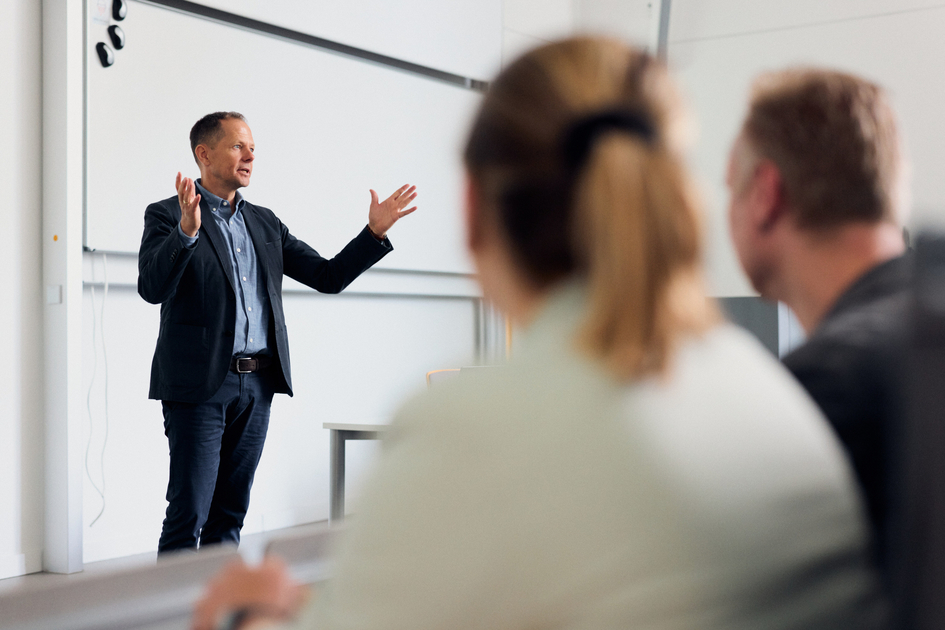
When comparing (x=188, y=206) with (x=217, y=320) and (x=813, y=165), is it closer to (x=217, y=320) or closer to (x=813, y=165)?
(x=217, y=320)

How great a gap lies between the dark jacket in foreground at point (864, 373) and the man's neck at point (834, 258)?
42mm

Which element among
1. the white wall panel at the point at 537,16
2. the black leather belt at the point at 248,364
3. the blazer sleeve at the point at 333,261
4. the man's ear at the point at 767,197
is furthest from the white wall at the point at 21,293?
the man's ear at the point at 767,197

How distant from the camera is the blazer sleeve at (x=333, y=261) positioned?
12.0 ft

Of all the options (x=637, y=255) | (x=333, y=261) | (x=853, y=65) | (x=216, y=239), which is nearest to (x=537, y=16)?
(x=853, y=65)

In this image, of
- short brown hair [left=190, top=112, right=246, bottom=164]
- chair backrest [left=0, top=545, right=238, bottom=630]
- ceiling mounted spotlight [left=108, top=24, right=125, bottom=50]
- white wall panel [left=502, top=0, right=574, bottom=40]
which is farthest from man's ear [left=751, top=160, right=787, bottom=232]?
white wall panel [left=502, top=0, right=574, bottom=40]

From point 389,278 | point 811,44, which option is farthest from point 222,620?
point 811,44

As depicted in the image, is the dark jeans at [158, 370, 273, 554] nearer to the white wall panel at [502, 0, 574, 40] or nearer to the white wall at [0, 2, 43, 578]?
the white wall at [0, 2, 43, 578]

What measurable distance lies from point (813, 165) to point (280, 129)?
427cm

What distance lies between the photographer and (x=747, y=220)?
123 centimetres

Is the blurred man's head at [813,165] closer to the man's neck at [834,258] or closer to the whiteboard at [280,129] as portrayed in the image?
the man's neck at [834,258]

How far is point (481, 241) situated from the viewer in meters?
0.79

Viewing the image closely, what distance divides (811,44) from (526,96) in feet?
19.1

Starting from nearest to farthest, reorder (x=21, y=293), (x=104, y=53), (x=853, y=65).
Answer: (x=21, y=293)
(x=104, y=53)
(x=853, y=65)

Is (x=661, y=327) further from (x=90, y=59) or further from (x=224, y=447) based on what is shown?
(x=90, y=59)
